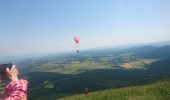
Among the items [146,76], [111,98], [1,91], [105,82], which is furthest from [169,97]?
[146,76]

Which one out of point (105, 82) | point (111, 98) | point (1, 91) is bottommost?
point (105, 82)

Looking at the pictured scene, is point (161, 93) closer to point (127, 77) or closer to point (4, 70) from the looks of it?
point (4, 70)

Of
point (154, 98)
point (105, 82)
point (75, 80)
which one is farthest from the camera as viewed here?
point (75, 80)

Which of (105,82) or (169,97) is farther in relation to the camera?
(105,82)

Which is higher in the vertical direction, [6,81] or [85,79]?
[6,81]

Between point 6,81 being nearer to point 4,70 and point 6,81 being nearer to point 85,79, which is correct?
point 4,70

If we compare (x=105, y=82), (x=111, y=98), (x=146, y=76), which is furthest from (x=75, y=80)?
(x=111, y=98)

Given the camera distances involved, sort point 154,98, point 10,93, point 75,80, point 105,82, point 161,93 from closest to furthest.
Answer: point 10,93 < point 154,98 < point 161,93 < point 105,82 < point 75,80
